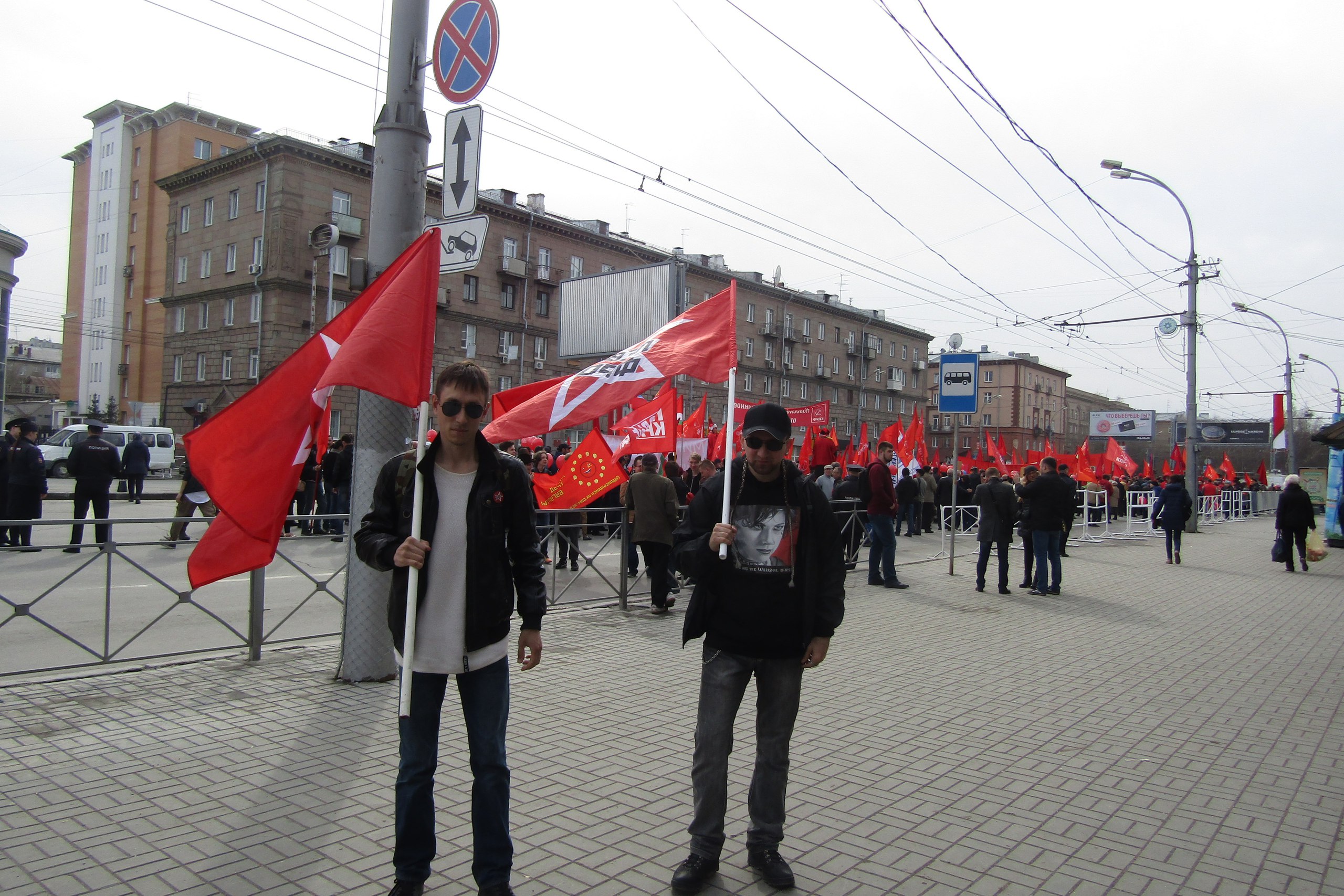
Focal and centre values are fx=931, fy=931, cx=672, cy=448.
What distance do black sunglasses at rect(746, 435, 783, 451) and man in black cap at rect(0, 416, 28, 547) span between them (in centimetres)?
1328

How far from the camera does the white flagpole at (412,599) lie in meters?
3.25

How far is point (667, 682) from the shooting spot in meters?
6.95

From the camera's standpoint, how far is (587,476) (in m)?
11.3

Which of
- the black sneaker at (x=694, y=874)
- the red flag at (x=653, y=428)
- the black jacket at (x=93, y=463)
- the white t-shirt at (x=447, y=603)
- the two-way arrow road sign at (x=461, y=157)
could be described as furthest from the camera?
the black jacket at (x=93, y=463)

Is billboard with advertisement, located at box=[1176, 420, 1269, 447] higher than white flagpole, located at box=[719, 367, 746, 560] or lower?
higher

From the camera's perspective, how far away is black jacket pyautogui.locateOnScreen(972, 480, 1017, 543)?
1303 centimetres

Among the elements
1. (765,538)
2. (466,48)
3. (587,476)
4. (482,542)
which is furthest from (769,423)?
(587,476)

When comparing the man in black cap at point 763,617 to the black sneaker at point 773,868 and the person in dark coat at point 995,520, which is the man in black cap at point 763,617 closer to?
the black sneaker at point 773,868

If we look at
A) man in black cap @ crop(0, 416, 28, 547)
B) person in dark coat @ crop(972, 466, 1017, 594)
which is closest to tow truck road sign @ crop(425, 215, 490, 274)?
person in dark coat @ crop(972, 466, 1017, 594)

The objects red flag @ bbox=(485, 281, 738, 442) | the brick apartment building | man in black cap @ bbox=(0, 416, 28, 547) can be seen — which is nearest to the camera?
red flag @ bbox=(485, 281, 738, 442)

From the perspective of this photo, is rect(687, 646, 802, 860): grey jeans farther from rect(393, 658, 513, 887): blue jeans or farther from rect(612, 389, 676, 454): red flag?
rect(612, 389, 676, 454): red flag

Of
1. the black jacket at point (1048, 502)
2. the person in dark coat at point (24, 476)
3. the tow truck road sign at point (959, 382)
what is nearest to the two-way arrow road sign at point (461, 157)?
the tow truck road sign at point (959, 382)

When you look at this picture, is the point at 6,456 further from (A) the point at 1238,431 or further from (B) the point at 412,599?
(A) the point at 1238,431

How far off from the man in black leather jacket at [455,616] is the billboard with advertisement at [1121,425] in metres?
58.4
